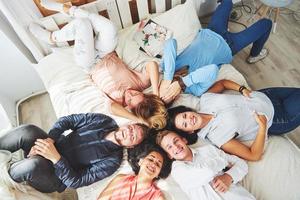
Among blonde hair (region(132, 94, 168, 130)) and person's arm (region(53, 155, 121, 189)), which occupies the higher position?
blonde hair (region(132, 94, 168, 130))

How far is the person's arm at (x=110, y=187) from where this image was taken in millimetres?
1209

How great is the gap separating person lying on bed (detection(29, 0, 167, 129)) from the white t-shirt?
336 millimetres

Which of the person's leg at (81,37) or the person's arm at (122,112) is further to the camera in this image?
the person's leg at (81,37)

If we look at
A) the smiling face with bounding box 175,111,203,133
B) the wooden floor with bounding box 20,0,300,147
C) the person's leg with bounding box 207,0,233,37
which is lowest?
the wooden floor with bounding box 20,0,300,147

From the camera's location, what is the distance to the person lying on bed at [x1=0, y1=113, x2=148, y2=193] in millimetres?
1229

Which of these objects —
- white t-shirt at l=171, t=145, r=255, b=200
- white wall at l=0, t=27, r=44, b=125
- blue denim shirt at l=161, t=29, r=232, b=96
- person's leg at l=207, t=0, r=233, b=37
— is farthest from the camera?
person's leg at l=207, t=0, r=233, b=37

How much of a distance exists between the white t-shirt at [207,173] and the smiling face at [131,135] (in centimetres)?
22

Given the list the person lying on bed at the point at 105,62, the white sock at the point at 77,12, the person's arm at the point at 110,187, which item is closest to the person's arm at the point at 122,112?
the person lying on bed at the point at 105,62

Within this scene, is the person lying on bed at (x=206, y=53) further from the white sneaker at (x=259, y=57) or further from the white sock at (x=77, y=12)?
the white sock at (x=77, y=12)

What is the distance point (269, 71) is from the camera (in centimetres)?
194

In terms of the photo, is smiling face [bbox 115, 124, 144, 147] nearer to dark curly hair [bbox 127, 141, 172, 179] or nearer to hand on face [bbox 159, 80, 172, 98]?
dark curly hair [bbox 127, 141, 172, 179]

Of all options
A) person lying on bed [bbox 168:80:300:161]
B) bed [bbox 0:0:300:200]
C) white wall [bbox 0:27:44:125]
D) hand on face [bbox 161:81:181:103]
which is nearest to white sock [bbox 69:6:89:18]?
bed [bbox 0:0:300:200]

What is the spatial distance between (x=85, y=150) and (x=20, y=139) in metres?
0.35

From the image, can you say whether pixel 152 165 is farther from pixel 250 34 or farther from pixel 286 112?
pixel 250 34
